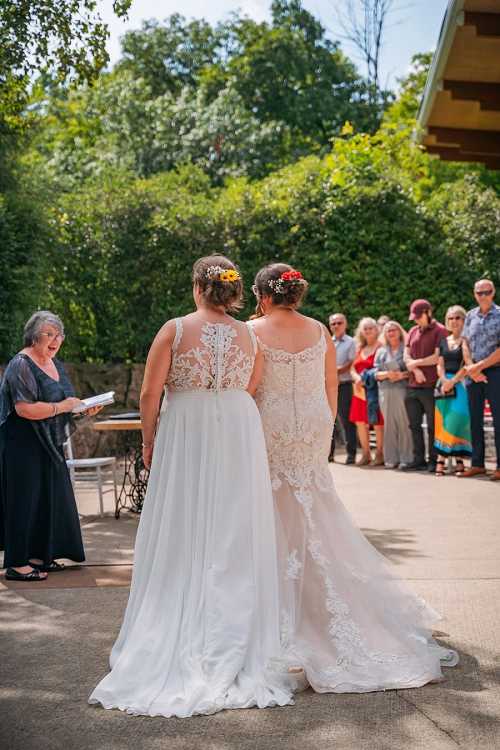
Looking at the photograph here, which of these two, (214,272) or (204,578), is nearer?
(204,578)

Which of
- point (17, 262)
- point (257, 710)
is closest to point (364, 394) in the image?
point (17, 262)

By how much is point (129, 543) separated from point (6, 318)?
248 inches

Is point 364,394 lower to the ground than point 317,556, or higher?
higher

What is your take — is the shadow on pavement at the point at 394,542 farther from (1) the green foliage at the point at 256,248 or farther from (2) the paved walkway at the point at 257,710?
(1) the green foliage at the point at 256,248

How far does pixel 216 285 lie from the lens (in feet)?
13.6

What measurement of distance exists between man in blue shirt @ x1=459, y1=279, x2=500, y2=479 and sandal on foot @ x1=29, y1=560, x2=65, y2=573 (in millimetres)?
5462

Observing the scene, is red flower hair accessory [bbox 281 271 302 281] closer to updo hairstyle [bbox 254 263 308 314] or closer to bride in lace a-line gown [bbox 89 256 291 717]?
updo hairstyle [bbox 254 263 308 314]

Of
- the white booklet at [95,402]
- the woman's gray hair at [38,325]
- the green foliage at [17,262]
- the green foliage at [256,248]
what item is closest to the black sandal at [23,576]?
the white booklet at [95,402]

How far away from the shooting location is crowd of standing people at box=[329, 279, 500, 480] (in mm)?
9516

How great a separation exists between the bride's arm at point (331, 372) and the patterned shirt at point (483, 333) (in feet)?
16.6

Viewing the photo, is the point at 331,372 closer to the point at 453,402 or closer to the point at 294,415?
the point at 294,415

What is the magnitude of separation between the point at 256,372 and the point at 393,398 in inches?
271

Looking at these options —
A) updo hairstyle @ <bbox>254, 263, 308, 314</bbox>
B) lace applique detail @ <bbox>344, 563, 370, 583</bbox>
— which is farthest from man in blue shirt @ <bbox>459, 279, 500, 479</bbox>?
lace applique detail @ <bbox>344, 563, 370, 583</bbox>

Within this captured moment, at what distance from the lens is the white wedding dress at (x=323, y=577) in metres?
3.75
